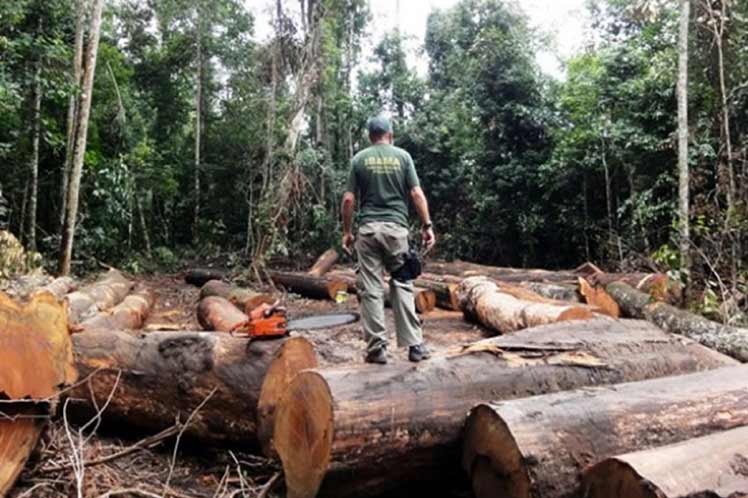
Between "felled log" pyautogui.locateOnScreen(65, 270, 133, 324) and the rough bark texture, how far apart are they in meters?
2.10

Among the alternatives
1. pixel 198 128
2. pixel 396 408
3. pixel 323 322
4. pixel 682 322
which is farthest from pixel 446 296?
pixel 198 128

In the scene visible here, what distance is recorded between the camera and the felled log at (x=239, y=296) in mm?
8523

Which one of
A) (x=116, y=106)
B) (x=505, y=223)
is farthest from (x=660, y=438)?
(x=116, y=106)

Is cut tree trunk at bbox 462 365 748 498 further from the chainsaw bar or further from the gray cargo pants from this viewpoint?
the chainsaw bar

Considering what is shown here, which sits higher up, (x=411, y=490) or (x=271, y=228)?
(x=271, y=228)

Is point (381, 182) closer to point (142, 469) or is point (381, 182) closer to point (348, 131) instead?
point (142, 469)

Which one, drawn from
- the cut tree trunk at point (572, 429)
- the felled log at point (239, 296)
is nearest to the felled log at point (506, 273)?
the felled log at point (239, 296)

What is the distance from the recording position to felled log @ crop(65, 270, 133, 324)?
6648mm

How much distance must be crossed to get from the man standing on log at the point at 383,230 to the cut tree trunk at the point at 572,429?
833 mm

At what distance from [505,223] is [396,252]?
12.6 meters

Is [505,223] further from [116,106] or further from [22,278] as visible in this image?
[22,278]

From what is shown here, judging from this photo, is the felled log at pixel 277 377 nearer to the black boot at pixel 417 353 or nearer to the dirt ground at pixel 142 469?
the dirt ground at pixel 142 469

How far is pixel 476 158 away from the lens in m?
16.1

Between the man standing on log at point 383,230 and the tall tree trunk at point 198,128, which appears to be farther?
the tall tree trunk at point 198,128
